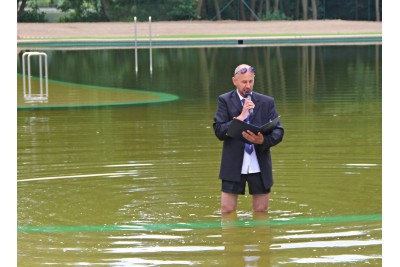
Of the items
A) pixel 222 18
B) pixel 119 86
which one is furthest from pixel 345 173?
pixel 222 18

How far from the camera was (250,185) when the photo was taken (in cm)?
862

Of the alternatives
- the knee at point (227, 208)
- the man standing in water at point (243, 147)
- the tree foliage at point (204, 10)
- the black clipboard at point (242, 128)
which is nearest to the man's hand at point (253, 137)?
the black clipboard at point (242, 128)

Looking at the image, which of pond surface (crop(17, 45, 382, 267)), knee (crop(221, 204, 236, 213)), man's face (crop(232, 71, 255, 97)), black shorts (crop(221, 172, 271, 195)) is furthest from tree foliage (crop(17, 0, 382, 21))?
man's face (crop(232, 71, 255, 97))

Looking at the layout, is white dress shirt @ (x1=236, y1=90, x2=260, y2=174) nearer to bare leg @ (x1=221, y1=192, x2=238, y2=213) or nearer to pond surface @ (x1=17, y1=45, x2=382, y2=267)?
bare leg @ (x1=221, y1=192, x2=238, y2=213)

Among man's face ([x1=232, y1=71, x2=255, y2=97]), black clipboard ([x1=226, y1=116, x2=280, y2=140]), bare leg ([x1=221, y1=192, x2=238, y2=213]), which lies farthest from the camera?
bare leg ([x1=221, y1=192, x2=238, y2=213])

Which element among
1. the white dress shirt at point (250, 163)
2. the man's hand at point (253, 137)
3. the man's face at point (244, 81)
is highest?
the man's face at point (244, 81)

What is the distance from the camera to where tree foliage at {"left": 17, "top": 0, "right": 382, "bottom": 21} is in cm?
5469

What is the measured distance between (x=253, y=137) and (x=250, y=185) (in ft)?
1.92

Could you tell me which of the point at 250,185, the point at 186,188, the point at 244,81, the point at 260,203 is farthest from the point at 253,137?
the point at 186,188

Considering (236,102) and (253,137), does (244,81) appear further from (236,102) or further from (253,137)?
(253,137)

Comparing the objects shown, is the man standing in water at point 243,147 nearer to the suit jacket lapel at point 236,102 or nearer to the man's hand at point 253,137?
the suit jacket lapel at point 236,102

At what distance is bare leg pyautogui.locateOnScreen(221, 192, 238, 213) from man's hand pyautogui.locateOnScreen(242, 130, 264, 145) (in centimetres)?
73

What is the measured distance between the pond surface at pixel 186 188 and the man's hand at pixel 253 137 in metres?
0.72

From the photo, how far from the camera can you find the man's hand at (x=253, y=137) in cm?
816
